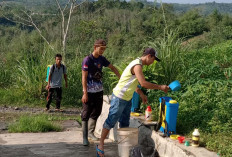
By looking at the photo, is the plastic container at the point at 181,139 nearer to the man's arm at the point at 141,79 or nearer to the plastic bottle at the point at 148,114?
the man's arm at the point at 141,79

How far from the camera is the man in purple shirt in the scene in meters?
5.04

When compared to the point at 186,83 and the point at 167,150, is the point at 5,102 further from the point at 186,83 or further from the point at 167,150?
the point at 167,150

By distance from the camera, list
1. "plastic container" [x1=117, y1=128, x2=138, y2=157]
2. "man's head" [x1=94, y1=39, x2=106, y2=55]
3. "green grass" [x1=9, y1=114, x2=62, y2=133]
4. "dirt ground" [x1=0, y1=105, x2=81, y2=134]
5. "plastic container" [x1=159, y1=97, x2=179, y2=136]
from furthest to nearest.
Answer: "dirt ground" [x1=0, y1=105, x2=81, y2=134] → "green grass" [x1=9, y1=114, x2=62, y2=133] → "man's head" [x1=94, y1=39, x2=106, y2=55] → "plastic container" [x1=117, y1=128, x2=138, y2=157] → "plastic container" [x1=159, y1=97, x2=179, y2=136]

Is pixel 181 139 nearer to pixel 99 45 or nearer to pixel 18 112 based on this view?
pixel 99 45

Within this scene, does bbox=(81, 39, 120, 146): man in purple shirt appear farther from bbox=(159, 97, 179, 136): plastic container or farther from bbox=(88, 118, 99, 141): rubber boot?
bbox=(159, 97, 179, 136): plastic container

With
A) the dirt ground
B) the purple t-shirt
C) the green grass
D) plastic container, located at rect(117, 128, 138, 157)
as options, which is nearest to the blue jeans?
plastic container, located at rect(117, 128, 138, 157)

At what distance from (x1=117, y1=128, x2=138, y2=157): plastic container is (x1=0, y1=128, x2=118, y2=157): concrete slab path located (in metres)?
0.31

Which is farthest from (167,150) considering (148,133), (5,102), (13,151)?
(5,102)

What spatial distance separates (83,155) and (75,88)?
17.5 feet

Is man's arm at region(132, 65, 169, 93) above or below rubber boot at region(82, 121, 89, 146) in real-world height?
above

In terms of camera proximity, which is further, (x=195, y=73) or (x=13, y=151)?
(x=195, y=73)

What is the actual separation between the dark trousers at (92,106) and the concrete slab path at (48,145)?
506mm

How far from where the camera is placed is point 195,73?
5.83 m

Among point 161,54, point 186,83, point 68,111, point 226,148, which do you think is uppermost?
point 161,54
